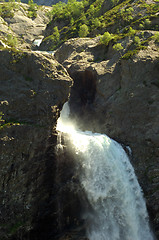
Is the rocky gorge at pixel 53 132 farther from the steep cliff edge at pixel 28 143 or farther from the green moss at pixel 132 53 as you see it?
the green moss at pixel 132 53

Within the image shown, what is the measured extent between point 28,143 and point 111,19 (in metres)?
58.4

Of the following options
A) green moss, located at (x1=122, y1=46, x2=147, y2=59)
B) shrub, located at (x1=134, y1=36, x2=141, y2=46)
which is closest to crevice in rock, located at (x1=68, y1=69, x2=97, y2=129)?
green moss, located at (x1=122, y1=46, x2=147, y2=59)

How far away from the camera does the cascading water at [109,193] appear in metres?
23.2

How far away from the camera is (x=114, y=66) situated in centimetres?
3772

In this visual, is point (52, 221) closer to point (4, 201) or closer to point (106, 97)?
point (4, 201)

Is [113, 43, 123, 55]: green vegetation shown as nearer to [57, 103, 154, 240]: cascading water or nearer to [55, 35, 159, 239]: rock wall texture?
[55, 35, 159, 239]: rock wall texture

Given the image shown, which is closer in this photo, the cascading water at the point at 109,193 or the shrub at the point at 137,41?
the cascading water at the point at 109,193

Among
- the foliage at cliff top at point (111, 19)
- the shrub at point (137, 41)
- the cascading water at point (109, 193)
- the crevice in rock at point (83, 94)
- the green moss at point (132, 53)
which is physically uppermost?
the foliage at cliff top at point (111, 19)

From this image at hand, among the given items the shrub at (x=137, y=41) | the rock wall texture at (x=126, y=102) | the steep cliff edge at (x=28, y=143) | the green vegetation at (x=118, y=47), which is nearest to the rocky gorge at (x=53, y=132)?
the steep cliff edge at (x=28, y=143)

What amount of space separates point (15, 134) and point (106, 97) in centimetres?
1986

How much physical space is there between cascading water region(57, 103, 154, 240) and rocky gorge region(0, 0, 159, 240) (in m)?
1.30

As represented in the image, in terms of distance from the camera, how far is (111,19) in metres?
63.7

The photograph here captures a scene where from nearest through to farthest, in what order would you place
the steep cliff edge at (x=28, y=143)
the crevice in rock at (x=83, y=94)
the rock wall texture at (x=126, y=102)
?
1. the steep cliff edge at (x=28, y=143)
2. the rock wall texture at (x=126, y=102)
3. the crevice in rock at (x=83, y=94)

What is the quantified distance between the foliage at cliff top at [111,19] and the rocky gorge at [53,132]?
15.1 m
